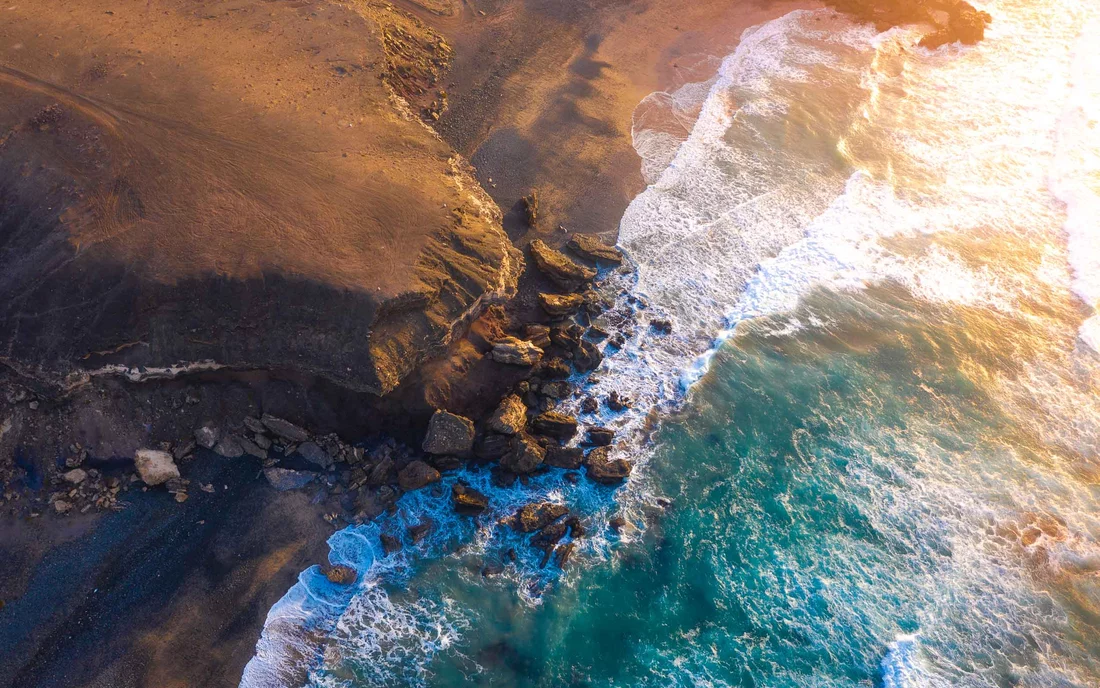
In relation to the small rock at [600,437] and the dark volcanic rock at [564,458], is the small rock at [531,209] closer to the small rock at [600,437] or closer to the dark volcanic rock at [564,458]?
the small rock at [600,437]

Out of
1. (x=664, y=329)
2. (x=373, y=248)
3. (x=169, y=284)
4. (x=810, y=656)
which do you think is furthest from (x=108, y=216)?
(x=810, y=656)

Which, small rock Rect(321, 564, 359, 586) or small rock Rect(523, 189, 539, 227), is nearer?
small rock Rect(321, 564, 359, 586)

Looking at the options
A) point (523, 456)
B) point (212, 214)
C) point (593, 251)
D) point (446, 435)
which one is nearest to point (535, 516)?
point (523, 456)

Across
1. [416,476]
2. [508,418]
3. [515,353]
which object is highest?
[515,353]

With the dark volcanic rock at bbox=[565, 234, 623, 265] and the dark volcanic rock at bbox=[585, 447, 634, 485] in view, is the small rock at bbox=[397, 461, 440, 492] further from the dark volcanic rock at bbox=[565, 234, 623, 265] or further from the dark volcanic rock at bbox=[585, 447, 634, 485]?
the dark volcanic rock at bbox=[565, 234, 623, 265]

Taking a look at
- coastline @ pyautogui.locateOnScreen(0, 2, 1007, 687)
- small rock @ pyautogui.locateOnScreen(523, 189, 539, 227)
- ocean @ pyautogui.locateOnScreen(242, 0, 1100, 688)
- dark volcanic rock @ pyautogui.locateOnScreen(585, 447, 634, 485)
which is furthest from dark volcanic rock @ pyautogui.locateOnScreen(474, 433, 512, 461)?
small rock @ pyautogui.locateOnScreen(523, 189, 539, 227)

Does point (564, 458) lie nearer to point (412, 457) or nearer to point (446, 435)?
point (446, 435)
